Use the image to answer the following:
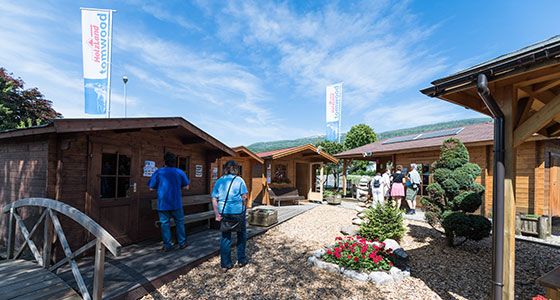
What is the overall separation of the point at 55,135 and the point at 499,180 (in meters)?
6.33

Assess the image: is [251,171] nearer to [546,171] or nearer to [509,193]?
[509,193]

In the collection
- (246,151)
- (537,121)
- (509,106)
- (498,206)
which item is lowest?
(498,206)

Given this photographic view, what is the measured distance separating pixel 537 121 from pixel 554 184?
31.6ft

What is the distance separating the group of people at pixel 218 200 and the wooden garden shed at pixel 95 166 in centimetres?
87

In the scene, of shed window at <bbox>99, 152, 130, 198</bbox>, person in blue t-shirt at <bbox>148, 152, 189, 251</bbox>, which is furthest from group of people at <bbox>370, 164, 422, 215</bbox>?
shed window at <bbox>99, 152, 130, 198</bbox>

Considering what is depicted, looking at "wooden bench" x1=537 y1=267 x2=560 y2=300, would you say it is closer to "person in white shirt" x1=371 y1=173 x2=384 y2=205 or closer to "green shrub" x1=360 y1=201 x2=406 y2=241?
"green shrub" x1=360 y1=201 x2=406 y2=241

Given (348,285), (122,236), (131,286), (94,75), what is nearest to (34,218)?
(122,236)

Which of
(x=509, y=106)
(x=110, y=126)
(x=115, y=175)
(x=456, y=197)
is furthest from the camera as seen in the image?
(x=456, y=197)

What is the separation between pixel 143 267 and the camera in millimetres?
3910

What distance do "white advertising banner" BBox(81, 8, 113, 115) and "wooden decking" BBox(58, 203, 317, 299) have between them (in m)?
7.44

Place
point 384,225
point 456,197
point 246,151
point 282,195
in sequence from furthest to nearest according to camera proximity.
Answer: point 282,195 → point 246,151 → point 384,225 → point 456,197

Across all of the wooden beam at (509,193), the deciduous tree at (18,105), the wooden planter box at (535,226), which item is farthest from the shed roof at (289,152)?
the deciduous tree at (18,105)

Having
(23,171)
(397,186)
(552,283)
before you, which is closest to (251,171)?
(397,186)

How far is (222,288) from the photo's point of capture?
3691 mm
